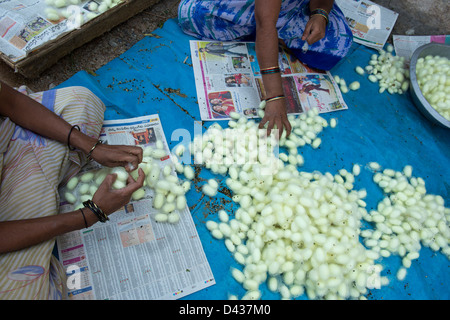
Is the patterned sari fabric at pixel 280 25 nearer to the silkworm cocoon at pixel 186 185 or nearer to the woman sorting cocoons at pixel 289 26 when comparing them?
the woman sorting cocoons at pixel 289 26

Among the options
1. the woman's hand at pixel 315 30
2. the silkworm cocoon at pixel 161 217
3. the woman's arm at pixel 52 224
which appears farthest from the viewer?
the woman's hand at pixel 315 30

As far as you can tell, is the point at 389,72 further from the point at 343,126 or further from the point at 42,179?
the point at 42,179

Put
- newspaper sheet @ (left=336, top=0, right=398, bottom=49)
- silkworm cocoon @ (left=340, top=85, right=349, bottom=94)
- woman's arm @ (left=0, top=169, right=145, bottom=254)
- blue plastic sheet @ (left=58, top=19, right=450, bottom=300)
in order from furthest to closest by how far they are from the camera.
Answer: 1. newspaper sheet @ (left=336, top=0, right=398, bottom=49)
2. silkworm cocoon @ (left=340, top=85, right=349, bottom=94)
3. blue plastic sheet @ (left=58, top=19, right=450, bottom=300)
4. woman's arm @ (left=0, top=169, right=145, bottom=254)

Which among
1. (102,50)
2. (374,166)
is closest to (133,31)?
(102,50)

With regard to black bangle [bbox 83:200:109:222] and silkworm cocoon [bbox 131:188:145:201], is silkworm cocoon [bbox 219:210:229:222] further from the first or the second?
black bangle [bbox 83:200:109:222]

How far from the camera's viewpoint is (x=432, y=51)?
163 centimetres

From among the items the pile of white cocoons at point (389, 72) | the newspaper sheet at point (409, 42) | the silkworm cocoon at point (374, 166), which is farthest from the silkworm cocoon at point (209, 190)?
the newspaper sheet at point (409, 42)

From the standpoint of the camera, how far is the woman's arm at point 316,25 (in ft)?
4.25

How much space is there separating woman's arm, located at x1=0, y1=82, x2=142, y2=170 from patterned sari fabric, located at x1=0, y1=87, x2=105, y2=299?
0.03 metres

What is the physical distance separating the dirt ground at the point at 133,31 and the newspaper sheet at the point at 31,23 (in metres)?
0.11

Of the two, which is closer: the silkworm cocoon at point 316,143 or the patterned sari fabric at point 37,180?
the patterned sari fabric at point 37,180

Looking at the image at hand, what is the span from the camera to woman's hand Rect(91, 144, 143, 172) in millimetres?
974

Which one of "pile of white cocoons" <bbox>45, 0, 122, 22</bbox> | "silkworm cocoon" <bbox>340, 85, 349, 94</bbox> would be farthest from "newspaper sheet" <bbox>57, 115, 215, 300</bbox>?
"silkworm cocoon" <bbox>340, 85, 349, 94</bbox>

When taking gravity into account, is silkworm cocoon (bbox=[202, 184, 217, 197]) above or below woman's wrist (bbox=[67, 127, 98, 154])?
below
